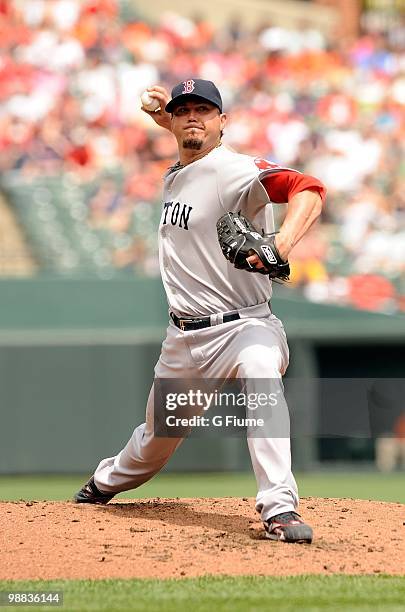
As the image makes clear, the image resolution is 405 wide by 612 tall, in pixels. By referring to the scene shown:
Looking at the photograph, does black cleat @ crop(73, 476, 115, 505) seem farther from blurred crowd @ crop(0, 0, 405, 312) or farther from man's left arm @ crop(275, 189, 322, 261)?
blurred crowd @ crop(0, 0, 405, 312)

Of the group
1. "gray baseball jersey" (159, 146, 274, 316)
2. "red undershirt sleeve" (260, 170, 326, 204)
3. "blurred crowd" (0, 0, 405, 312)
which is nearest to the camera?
"red undershirt sleeve" (260, 170, 326, 204)

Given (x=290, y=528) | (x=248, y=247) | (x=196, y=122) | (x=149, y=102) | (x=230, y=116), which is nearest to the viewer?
(x=248, y=247)

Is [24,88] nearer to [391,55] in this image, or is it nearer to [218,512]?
[391,55]

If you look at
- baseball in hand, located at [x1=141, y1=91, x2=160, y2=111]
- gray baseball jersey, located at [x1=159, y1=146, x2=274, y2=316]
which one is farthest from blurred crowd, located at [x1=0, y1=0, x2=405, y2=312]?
gray baseball jersey, located at [x1=159, y1=146, x2=274, y2=316]

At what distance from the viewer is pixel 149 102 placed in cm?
524

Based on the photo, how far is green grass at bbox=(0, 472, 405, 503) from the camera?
8.45 m

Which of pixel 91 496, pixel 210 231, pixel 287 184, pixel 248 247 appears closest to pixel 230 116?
pixel 91 496

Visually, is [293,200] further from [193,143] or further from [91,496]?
[91,496]

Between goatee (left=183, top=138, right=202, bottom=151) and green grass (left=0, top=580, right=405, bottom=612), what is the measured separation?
5.65ft

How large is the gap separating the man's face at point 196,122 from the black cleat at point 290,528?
150cm

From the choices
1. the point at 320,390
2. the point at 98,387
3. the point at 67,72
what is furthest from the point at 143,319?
the point at 67,72

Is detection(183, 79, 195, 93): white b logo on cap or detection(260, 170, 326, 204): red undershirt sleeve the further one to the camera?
detection(183, 79, 195, 93): white b logo on cap

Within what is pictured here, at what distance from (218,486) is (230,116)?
5.13 m

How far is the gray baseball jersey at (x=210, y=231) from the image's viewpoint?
474cm
